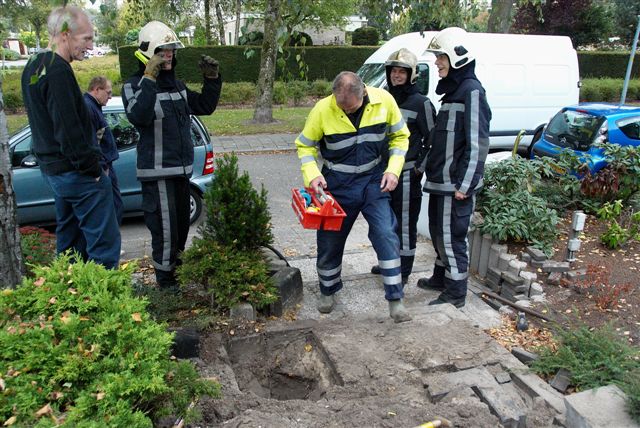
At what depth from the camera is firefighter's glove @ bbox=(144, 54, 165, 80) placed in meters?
4.11

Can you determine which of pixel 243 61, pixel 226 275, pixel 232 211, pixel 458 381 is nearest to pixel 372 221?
pixel 232 211

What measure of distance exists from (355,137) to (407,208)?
1152 mm

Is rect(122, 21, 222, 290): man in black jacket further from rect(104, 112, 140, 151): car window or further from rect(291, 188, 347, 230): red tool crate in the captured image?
rect(104, 112, 140, 151): car window

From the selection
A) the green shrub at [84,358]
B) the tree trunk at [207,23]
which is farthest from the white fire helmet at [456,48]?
→ the tree trunk at [207,23]

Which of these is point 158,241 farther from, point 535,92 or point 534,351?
point 535,92

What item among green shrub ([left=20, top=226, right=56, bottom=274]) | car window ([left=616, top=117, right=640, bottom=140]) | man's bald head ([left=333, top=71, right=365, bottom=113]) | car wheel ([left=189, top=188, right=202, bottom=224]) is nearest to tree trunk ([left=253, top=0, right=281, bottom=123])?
car wheel ([left=189, top=188, right=202, bottom=224])

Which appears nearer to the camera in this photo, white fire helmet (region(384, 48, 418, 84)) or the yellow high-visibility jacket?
the yellow high-visibility jacket

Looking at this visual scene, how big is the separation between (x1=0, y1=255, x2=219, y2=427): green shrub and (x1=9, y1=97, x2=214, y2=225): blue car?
12.5 ft

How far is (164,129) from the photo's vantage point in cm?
435

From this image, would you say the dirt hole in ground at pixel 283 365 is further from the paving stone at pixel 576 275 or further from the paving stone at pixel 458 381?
the paving stone at pixel 576 275

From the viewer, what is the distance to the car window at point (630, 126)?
350 inches

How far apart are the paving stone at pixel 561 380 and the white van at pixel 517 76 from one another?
8.22 metres

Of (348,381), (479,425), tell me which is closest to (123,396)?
(348,381)

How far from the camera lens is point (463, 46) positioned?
4344 millimetres
